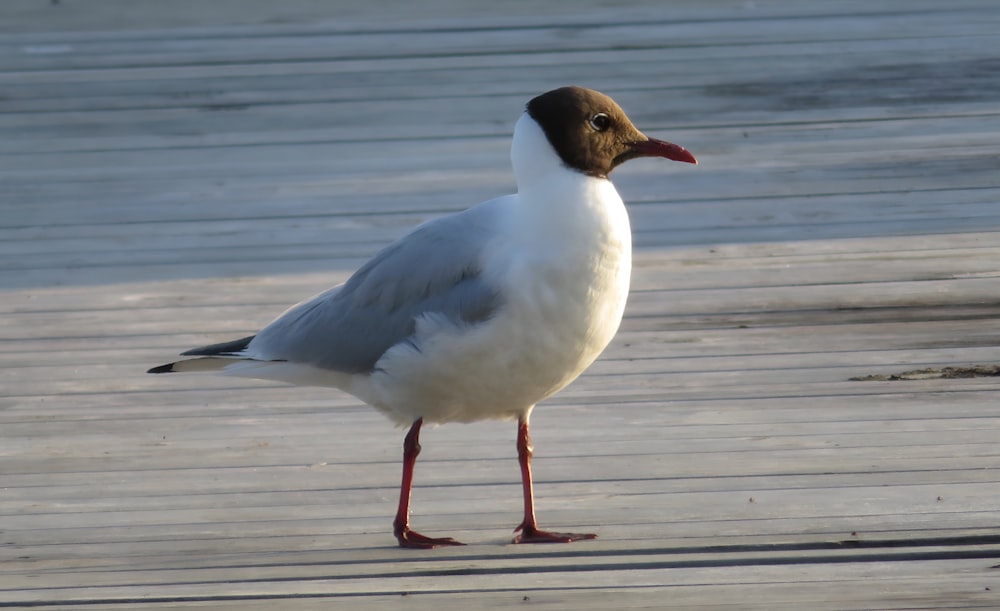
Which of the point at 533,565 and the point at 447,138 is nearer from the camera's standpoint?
the point at 533,565

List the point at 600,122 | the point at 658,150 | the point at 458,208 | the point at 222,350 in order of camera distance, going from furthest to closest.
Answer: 1. the point at 458,208
2. the point at 222,350
3. the point at 658,150
4. the point at 600,122

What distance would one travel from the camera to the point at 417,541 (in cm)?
309

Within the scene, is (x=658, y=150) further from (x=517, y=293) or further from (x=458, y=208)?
(x=458, y=208)

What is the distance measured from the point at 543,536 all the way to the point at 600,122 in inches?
32.3

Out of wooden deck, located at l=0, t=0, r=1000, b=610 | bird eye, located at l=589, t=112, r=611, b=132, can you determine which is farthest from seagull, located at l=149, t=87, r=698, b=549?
wooden deck, located at l=0, t=0, r=1000, b=610

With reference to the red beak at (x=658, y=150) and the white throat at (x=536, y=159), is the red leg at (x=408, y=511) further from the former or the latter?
the red beak at (x=658, y=150)

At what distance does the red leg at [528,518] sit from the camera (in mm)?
3078

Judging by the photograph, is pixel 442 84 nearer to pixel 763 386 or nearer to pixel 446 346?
pixel 763 386

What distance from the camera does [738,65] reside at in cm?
678

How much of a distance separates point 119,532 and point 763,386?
5.20 ft

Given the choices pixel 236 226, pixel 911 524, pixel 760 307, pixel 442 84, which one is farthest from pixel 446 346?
pixel 442 84

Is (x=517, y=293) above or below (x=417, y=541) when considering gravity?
above

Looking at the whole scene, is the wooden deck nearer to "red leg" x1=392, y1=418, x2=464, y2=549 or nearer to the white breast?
"red leg" x1=392, y1=418, x2=464, y2=549

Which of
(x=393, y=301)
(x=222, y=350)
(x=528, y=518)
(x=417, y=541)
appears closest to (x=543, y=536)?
(x=528, y=518)
